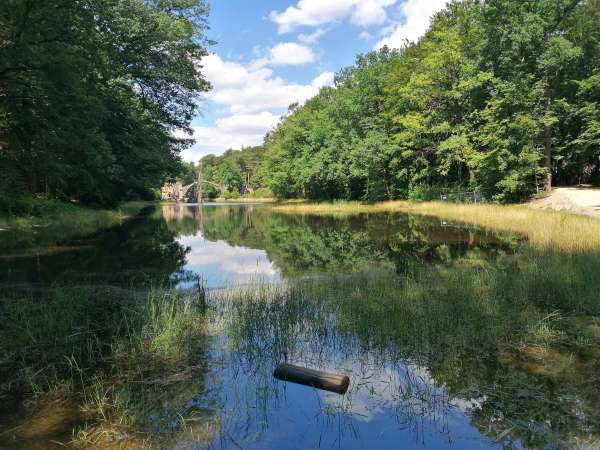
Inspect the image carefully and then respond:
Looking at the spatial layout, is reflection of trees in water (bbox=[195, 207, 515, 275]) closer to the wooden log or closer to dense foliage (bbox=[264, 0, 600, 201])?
the wooden log

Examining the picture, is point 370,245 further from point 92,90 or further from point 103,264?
point 92,90

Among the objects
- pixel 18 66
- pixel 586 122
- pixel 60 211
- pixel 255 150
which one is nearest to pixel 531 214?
pixel 586 122

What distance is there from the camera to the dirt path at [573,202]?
21.4m

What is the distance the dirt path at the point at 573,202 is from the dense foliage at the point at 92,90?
79.1 ft

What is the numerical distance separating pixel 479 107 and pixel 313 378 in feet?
116

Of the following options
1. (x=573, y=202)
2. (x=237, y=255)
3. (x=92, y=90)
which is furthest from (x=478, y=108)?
(x=92, y=90)

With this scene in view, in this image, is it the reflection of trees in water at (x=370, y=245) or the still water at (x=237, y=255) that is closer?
the still water at (x=237, y=255)

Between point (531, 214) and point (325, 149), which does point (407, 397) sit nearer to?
point (531, 214)

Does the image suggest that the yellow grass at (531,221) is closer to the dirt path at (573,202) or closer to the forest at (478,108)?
the dirt path at (573,202)

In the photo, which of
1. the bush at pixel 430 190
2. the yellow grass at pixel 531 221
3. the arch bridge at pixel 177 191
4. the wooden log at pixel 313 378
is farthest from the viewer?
the arch bridge at pixel 177 191

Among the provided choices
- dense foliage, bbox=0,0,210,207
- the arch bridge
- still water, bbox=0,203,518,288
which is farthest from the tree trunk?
the arch bridge

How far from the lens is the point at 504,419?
4258mm

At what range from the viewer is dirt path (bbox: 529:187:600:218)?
21.4 metres

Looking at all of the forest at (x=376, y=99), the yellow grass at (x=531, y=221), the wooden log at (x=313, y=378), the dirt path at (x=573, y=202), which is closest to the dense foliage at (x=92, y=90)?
the forest at (x=376, y=99)
